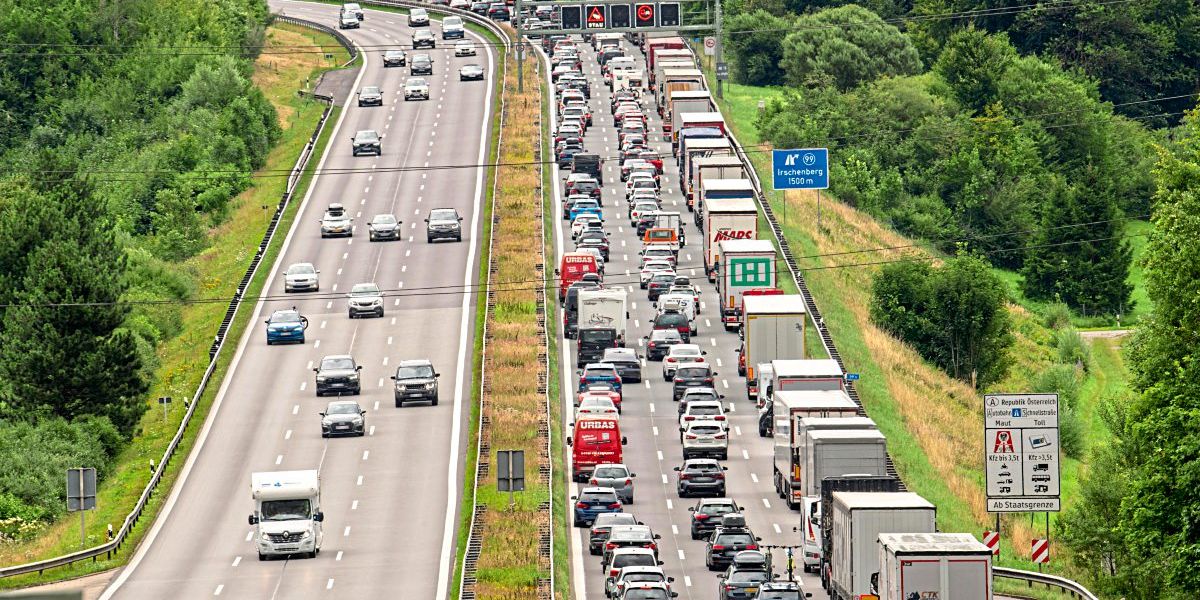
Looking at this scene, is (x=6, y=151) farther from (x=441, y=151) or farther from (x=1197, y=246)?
(x=1197, y=246)

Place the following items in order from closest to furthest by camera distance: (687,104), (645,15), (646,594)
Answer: (646,594)
(645,15)
(687,104)

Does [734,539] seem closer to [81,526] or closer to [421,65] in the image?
[81,526]

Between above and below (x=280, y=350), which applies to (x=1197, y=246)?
above

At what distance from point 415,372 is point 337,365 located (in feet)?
11.9

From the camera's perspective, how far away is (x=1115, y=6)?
16062cm

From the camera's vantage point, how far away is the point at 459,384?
74.8 meters

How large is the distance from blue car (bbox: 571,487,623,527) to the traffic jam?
0.19ft

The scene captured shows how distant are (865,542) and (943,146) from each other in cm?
10077

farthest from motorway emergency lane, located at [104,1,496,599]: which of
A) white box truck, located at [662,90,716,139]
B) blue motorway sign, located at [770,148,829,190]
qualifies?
blue motorway sign, located at [770,148,829,190]

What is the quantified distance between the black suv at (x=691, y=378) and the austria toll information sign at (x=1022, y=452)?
21.7 meters

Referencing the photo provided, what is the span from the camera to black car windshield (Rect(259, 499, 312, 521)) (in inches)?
2072

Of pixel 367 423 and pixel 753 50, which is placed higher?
pixel 753 50

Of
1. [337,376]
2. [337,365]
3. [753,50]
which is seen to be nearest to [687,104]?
[753,50]

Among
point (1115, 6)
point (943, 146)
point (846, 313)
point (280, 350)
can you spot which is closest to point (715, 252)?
point (846, 313)
